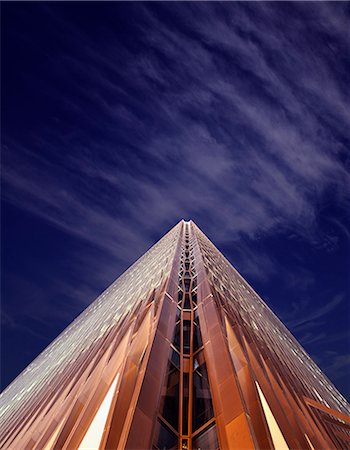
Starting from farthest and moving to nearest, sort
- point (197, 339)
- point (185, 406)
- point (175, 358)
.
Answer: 1. point (197, 339)
2. point (175, 358)
3. point (185, 406)

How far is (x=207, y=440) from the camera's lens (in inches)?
195

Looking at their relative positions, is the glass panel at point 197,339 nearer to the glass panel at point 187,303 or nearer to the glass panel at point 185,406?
the glass panel at point 185,406

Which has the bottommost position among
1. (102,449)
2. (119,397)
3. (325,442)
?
(325,442)

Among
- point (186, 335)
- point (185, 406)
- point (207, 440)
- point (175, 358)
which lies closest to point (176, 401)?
point (185, 406)

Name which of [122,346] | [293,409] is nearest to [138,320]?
[122,346]

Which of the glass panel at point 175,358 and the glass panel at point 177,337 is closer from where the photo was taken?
the glass panel at point 175,358

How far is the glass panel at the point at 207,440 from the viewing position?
4.85m

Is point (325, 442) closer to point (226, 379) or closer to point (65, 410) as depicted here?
point (226, 379)

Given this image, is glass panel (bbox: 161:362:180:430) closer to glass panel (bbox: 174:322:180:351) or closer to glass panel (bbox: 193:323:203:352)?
glass panel (bbox: 174:322:180:351)

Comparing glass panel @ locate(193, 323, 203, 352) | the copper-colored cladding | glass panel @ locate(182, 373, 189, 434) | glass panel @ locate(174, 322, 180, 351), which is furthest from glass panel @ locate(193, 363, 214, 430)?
glass panel @ locate(174, 322, 180, 351)

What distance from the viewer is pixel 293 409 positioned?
584 centimetres

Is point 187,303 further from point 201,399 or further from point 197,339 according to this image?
point 201,399

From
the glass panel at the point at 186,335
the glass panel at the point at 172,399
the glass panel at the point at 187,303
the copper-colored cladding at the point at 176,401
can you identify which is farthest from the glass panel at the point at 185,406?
the glass panel at the point at 187,303

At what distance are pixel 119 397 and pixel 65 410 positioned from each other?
71.8 inches
